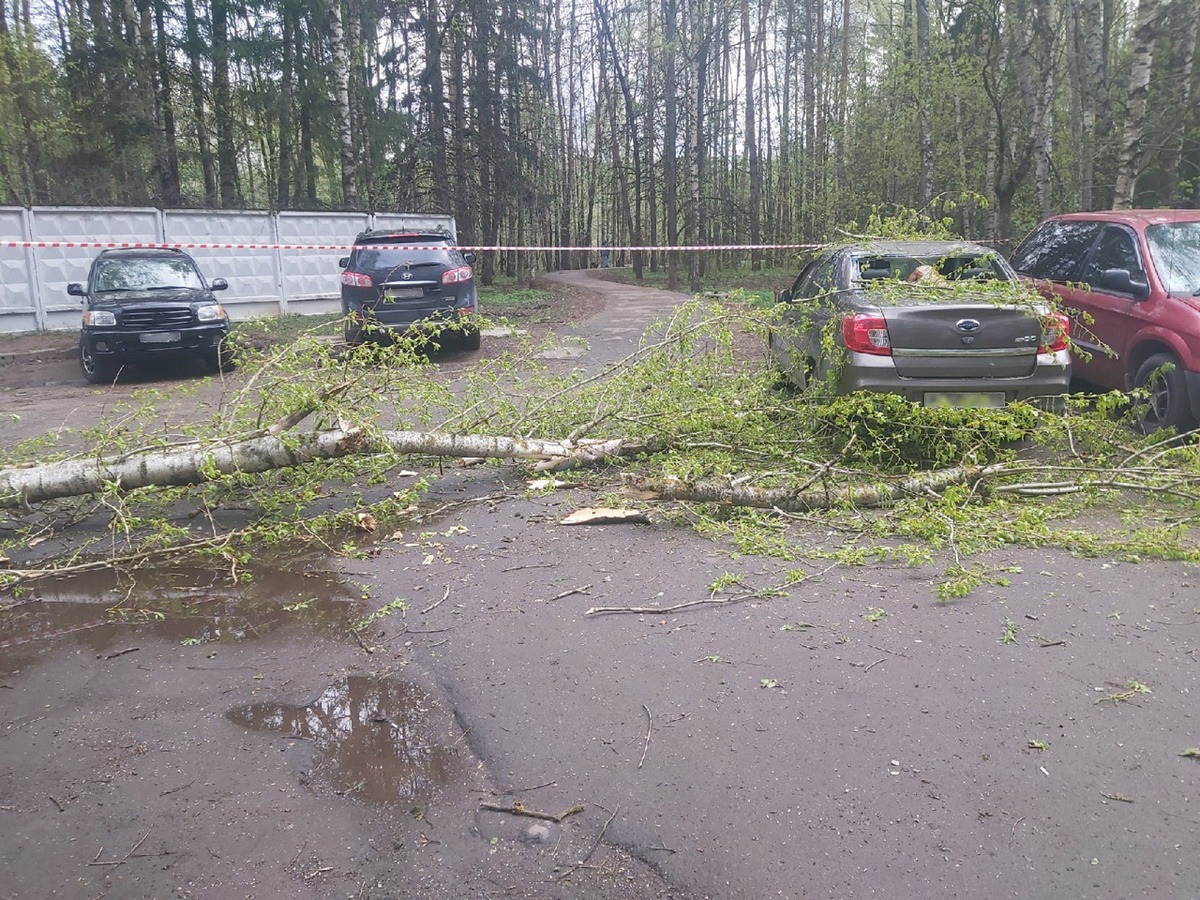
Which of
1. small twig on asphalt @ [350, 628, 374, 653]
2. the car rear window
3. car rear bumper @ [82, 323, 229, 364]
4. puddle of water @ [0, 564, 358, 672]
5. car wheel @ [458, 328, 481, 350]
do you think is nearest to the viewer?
small twig on asphalt @ [350, 628, 374, 653]

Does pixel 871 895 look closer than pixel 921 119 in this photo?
Yes

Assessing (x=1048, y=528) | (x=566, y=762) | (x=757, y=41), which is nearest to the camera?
(x=566, y=762)

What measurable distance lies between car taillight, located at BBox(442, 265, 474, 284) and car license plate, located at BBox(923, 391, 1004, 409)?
8595 mm

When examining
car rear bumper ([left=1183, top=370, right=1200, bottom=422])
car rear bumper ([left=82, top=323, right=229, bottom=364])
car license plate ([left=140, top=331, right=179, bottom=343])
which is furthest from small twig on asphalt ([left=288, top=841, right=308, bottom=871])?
car license plate ([left=140, top=331, right=179, bottom=343])

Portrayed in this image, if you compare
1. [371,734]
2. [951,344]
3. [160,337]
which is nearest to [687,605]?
[371,734]

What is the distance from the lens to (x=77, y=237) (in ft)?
54.9

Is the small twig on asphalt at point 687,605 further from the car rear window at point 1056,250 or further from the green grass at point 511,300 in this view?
the green grass at point 511,300

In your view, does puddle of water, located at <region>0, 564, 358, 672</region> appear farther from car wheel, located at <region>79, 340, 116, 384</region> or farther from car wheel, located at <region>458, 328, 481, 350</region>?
car wheel, located at <region>458, 328, 481, 350</region>

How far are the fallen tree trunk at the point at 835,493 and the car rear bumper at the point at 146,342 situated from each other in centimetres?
885

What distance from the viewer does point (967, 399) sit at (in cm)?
648

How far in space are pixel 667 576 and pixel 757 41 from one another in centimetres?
3485

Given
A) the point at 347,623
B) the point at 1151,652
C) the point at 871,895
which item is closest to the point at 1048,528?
the point at 1151,652

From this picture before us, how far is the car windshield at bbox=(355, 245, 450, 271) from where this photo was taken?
1324cm

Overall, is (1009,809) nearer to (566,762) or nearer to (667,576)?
(566,762)
